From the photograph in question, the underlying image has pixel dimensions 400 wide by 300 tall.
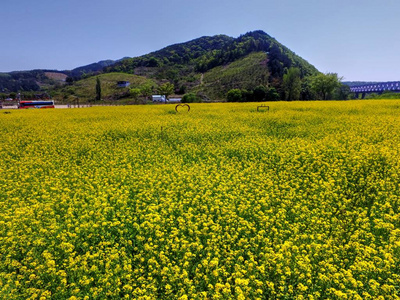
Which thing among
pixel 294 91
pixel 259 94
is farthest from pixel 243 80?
pixel 259 94

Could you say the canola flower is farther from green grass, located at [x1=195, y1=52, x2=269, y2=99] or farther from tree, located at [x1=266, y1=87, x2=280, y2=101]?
green grass, located at [x1=195, y1=52, x2=269, y2=99]

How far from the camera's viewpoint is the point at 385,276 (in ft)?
15.0

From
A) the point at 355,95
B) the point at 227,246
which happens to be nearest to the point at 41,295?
the point at 227,246

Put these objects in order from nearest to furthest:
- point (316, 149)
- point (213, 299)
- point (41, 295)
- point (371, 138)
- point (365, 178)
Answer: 1. point (213, 299)
2. point (41, 295)
3. point (365, 178)
4. point (316, 149)
5. point (371, 138)

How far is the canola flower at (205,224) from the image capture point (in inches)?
181

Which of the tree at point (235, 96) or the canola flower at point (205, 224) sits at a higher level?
the tree at point (235, 96)

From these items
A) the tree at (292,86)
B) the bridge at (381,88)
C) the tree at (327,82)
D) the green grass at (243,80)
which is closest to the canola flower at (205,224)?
the tree at (327,82)

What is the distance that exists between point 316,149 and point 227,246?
886cm

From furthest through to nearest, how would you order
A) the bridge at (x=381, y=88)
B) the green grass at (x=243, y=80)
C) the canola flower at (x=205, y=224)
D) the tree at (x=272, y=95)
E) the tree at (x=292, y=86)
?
1. the green grass at (x=243, y=80)
2. the bridge at (x=381, y=88)
3. the tree at (x=292, y=86)
4. the tree at (x=272, y=95)
5. the canola flower at (x=205, y=224)

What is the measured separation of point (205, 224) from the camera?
6.02m

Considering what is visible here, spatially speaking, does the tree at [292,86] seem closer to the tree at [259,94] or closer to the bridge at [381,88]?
the tree at [259,94]

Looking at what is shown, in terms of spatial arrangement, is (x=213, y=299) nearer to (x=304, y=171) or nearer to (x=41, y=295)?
(x=41, y=295)

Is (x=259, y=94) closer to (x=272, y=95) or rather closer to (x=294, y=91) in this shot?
(x=272, y=95)

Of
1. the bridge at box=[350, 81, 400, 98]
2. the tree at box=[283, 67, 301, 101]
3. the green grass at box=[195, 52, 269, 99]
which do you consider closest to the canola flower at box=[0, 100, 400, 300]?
the tree at box=[283, 67, 301, 101]
